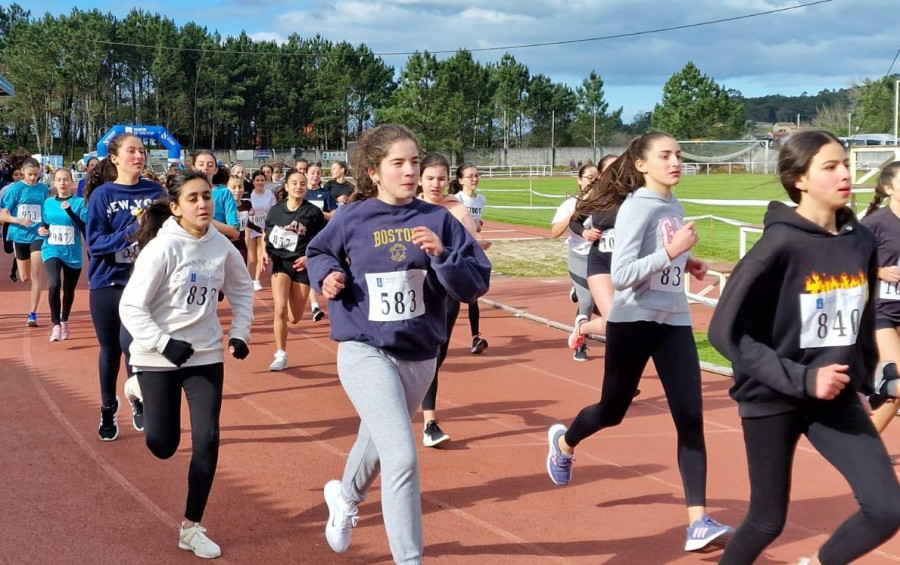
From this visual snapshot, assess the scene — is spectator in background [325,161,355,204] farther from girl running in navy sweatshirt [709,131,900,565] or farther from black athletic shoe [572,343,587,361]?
girl running in navy sweatshirt [709,131,900,565]

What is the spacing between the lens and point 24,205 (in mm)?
13766

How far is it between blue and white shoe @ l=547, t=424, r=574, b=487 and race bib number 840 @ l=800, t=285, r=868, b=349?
240cm

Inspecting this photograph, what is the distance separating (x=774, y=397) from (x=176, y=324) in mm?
3090

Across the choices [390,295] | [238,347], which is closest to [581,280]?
[238,347]

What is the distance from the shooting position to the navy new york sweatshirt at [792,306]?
3.65 metres

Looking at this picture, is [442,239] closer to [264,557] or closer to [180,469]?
[264,557]

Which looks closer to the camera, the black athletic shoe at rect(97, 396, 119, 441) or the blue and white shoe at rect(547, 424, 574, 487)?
the blue and white shoe at rect(547, 424, 574, 487)

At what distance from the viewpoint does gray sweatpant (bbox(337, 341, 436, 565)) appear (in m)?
3.97

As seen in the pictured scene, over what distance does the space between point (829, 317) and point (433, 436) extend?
386cm

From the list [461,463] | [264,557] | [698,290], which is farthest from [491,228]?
[264,557]

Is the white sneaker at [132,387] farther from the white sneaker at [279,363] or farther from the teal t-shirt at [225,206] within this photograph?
the teal t-shirt at [225,206]

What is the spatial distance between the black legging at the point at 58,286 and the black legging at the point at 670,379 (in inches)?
322

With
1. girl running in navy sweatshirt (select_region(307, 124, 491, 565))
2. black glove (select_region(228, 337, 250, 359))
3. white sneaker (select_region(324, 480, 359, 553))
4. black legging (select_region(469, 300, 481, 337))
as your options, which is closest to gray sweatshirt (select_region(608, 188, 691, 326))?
girl running in navy sweatshirt (select_region(307, 124, 491, 565))

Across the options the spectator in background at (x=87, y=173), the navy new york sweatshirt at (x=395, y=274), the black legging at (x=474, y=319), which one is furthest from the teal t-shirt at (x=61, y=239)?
→ the navy new york sweatshirt at (x=395, y=274)
